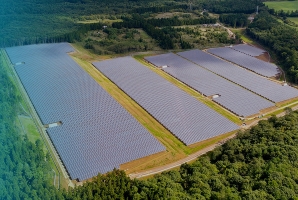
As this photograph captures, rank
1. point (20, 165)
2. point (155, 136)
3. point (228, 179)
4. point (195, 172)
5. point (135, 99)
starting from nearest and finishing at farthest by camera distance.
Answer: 1. point (228, 179)
2. point (195, 172)
3. point (20, 165)
4. point (155, 136)
5. point (135, 99)

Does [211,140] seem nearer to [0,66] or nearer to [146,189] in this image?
[146,189]

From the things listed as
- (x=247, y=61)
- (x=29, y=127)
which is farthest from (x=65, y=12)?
(x=29, y=127)

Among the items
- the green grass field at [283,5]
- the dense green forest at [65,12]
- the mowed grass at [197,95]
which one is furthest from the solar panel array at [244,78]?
the green grass field at [283,5]

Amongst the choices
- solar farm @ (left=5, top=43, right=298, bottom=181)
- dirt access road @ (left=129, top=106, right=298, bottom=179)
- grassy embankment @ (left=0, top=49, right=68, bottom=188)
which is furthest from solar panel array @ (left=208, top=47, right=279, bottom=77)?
grassy embankment @ (left=0, top=49, right=68, bottom=188)

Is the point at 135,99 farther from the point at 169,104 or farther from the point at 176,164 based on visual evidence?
the point at 176,164

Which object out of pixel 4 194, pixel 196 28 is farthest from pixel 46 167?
pixel 196 28
